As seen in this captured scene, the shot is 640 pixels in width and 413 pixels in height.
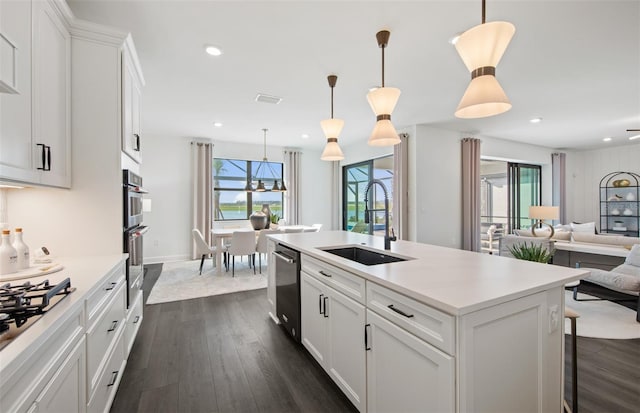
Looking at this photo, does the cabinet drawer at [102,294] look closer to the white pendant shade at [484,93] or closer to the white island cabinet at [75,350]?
the white island cabinet at [75,350]

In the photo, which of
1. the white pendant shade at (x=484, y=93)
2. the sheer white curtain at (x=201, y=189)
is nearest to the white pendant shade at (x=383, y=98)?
the white pendant shade at (x=484, y=93)

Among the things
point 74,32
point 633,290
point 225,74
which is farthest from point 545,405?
point 225,74

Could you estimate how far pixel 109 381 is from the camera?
167 cm

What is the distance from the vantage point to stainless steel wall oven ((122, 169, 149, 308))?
2150mm

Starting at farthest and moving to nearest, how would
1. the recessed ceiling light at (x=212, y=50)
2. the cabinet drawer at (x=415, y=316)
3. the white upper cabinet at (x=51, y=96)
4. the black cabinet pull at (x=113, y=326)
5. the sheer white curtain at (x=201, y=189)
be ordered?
the sheer white curtain at (x=201, y=189), the recessed ceiling light at (x=212, y=50), the black cabinet pull at (x=113, y=326), the white upper cabinet at (x=51, y=96), the cabinet drawer at (x=415, y=316)

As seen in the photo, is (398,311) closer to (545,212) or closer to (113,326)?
(113,326)

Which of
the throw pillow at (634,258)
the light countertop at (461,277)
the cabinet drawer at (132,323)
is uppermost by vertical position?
the light countertop at (461,277)

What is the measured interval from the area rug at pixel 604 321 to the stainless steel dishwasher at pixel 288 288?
8.55 feet

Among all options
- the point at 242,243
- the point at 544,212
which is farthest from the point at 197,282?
the point at 544,212

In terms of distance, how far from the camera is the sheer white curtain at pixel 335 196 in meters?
8.15

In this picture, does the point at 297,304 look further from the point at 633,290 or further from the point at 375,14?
the point at 633,290

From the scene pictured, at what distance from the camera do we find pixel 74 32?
1.95 metres

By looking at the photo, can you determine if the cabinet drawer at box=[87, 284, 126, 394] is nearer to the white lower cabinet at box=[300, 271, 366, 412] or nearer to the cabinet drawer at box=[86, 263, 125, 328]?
the cabinet drawer at box=[86, 263, 125, 328]

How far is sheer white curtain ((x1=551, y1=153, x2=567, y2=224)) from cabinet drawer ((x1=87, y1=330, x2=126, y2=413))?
31.5ft
